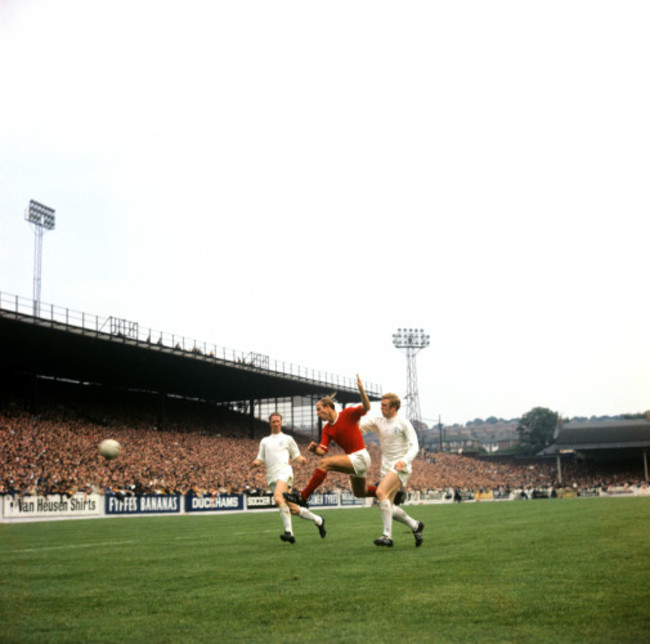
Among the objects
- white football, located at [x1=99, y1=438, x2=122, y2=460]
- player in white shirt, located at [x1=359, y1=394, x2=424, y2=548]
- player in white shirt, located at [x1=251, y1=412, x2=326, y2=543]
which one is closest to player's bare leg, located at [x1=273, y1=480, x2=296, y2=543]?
player in white shirt, located at [x1=251, y1=412, x2=326, y2=543]

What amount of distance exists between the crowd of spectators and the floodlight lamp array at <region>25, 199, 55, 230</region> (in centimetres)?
1580

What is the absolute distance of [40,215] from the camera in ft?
195

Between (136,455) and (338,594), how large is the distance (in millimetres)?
40041

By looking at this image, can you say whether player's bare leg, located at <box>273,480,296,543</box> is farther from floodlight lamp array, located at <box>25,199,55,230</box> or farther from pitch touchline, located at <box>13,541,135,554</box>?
floodlight lamp array, located at <box>25,199,55,230</box>

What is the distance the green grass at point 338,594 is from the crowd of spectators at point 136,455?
13.8m

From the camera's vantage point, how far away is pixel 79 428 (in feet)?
156

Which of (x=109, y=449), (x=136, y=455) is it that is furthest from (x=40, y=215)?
(x=109, y=449)

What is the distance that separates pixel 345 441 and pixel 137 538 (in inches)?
290

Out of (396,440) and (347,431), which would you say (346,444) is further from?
(396,440)

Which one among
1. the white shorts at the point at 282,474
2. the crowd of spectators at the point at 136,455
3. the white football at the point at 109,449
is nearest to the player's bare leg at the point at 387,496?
the white shorts at the point at 282,474

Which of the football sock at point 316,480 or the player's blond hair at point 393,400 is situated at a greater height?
the player's blond hair at point 393,400

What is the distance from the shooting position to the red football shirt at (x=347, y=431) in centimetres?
1231

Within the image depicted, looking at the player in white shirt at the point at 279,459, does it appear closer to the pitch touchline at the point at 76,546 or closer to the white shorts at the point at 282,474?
the white shorts at the point at 282,474

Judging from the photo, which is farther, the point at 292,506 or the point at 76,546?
the point at 76,546
